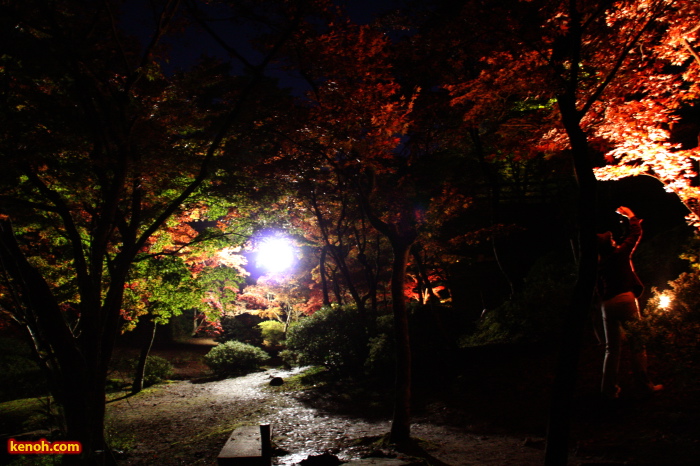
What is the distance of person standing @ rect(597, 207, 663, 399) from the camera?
5.07 meters

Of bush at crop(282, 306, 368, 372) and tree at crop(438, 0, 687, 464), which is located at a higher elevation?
tree at crop(438, 0, 687, 464)

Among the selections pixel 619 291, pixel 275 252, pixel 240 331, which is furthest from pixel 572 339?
pixel 240 331

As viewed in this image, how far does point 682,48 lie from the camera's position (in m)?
6.44

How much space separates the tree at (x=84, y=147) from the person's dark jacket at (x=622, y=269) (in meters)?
6.07

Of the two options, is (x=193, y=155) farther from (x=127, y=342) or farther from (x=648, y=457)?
(x=127, y=342)

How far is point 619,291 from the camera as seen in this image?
507cm

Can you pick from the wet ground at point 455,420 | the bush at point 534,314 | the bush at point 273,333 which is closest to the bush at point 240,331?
the bush at point 273,333

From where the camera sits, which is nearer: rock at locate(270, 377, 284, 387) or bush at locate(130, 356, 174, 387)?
rock at locate(270, 377, 284, 387)

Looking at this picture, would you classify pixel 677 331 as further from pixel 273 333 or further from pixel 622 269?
pixel 273 333

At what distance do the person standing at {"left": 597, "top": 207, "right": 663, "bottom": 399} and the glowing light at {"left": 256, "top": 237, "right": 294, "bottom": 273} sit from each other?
398 inches

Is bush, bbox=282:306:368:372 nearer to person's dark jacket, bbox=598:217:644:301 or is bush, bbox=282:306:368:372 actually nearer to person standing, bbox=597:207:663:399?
person standing, bbox=597:207:663:399

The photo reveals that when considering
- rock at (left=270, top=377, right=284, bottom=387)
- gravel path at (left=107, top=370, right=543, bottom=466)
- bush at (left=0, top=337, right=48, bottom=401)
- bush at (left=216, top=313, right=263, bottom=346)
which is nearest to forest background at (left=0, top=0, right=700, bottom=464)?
gravel path at (left=107, top=370, right=543, bottom=466)

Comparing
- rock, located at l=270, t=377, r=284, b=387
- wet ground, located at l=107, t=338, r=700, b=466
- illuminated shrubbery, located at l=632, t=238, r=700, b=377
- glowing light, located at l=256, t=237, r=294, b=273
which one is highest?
glowing light, located at l=256, t=237, r=294, b=273

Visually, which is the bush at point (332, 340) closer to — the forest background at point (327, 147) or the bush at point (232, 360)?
the forest background at point (327, 147)
